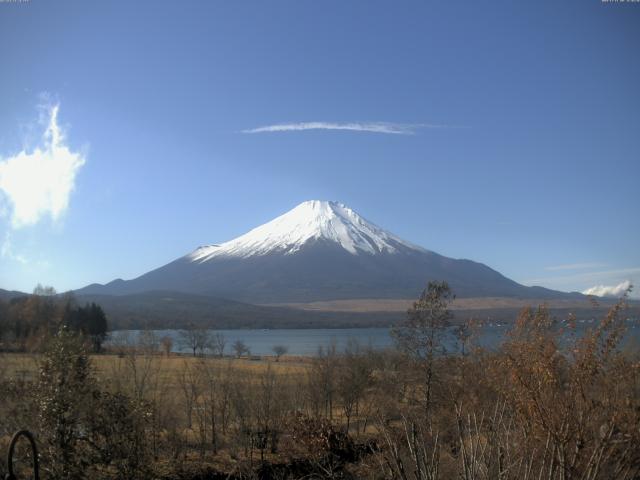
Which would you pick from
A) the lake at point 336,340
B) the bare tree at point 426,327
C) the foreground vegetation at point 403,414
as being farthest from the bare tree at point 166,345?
the bare tree at point 426,327

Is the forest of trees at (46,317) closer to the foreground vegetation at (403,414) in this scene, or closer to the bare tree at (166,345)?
the bare tree at (166,345)

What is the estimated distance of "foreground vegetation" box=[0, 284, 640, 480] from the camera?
6168 millimetres

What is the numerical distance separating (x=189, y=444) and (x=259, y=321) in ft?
447

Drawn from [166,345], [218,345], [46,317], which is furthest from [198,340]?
[46,317]

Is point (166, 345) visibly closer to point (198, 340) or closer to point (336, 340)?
point (198, 340)

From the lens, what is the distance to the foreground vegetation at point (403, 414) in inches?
243

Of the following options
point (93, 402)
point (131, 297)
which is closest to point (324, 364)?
point (93, 402)

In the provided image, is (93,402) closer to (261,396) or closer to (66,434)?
(66,434)

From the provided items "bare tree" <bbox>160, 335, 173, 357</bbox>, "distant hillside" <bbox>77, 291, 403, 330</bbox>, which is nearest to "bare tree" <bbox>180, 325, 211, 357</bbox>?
"bare tree" <bbox>160, 335, 173, 357</bbox>

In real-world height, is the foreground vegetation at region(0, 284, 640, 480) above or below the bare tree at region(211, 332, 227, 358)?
above

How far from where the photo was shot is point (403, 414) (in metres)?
6.14

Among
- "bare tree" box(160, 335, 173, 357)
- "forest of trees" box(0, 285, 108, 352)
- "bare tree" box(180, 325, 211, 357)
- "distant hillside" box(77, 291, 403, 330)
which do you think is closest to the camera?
"forest of trees" box(0, 285, 108, 352)

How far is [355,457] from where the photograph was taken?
1948cm

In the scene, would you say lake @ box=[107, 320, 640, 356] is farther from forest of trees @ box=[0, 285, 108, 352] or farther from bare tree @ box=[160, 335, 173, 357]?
forest of trees @ box=[0, 285, 108, 352]
